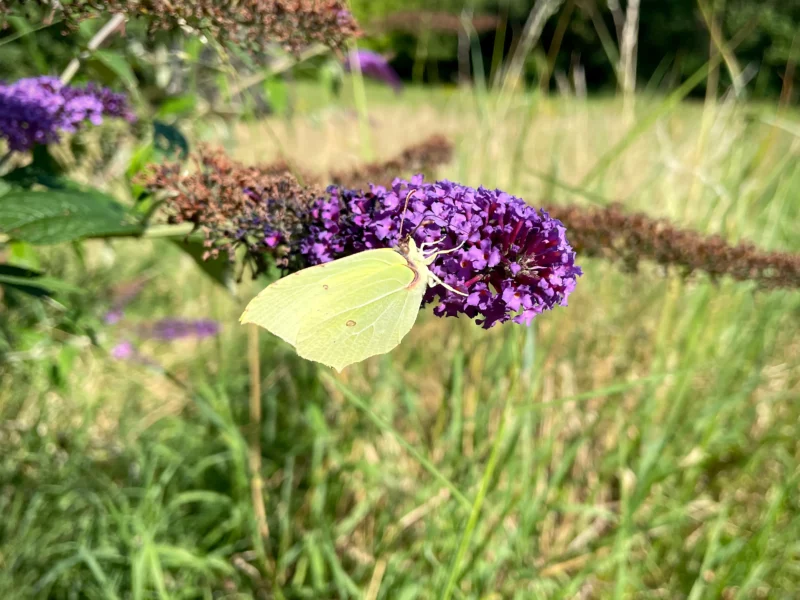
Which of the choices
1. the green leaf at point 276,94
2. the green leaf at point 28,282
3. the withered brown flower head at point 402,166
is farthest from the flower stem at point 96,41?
the green leaf at point 276,94

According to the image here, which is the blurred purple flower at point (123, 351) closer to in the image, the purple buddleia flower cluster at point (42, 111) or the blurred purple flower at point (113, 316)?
the blurred purple flower at point (113, 316)

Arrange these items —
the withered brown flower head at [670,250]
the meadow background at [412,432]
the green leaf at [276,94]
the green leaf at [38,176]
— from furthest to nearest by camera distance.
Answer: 1. the green leaf at [276,94]
2. the meadow background at [412,432]
3. the withered brown flower head at [670,250]
4. the green leaf at [38,176]

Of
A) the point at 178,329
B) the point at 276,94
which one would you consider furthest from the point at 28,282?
the point at 178,329

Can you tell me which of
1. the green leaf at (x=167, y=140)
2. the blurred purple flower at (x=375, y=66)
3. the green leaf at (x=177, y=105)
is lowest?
the blurred purple flower at (x=375, y=66)

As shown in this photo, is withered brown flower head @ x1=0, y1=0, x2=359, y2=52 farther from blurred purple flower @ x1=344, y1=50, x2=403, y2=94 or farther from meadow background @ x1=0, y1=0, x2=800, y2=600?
blurred purple flower @ x1=344, y1=50, x2=403, y2=94

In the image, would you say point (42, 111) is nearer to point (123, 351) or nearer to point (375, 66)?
point (123, 351)

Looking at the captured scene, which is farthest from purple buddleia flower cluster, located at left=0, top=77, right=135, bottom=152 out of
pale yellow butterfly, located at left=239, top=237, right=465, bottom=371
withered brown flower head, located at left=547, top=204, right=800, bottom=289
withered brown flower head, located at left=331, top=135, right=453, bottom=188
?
withered brown flower head, located at left=547, top=204, right=800, bottom=289
